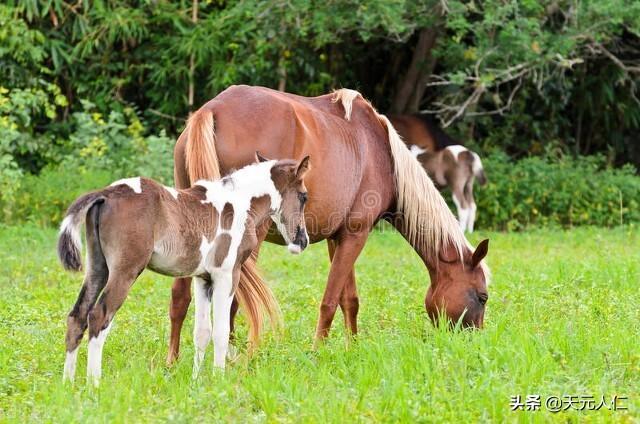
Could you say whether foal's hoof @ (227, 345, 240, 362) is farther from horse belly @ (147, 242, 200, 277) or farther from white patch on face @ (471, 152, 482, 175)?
white patch on face @ (471, 152, 482, 175)

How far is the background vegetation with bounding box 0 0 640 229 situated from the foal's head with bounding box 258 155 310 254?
6.30 metres

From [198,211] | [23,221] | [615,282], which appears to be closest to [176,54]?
[23,221]

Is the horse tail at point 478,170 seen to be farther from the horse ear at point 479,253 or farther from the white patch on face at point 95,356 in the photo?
the white patch on face at point 95,356

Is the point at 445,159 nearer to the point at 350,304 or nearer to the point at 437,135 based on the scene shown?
the point at 437,135

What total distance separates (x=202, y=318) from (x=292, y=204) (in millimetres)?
808

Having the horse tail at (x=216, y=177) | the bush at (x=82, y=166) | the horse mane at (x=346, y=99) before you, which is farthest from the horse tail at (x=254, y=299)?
the bush at (x=82, y=166)

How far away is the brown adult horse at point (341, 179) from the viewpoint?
6.17 m

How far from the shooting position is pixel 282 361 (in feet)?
19.0

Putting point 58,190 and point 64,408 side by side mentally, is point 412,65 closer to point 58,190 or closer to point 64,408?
point 58,190

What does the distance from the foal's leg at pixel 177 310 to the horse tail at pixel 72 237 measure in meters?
1.13

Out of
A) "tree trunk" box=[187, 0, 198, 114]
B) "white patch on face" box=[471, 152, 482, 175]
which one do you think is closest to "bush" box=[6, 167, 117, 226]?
"tree trunk" box=[187, 0, 198, 114]

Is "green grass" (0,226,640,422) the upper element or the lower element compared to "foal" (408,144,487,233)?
upper

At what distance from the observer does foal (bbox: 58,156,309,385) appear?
5184mm

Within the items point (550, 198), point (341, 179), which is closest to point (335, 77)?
point (550, 198)
